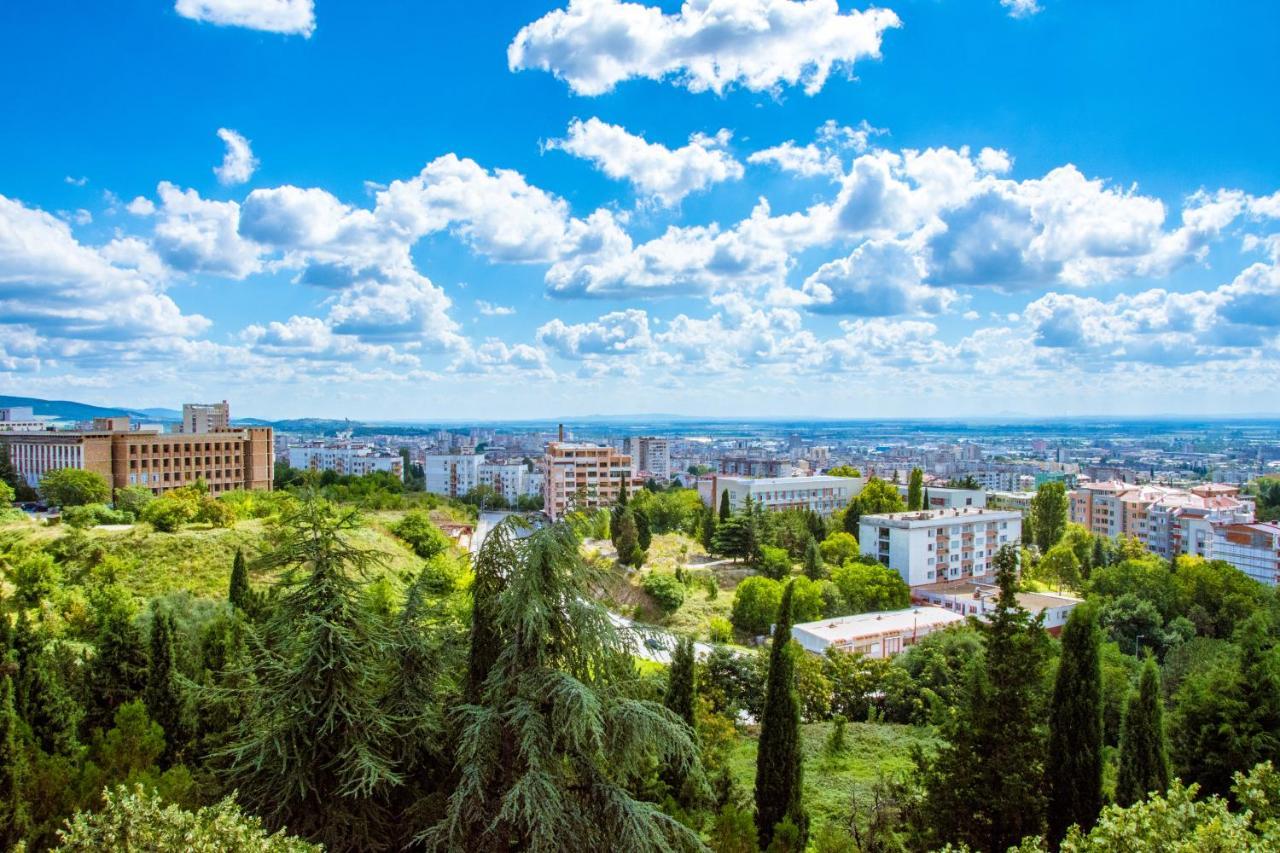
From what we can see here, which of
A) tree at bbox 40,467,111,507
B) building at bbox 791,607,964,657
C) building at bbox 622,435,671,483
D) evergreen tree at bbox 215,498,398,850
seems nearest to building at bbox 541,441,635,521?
tree at bbox 40,467,111,507

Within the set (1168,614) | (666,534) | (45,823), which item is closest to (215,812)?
(45,823)

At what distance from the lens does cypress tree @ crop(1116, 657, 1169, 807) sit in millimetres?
10328

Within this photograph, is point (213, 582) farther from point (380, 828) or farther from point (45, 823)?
point (380, 828)

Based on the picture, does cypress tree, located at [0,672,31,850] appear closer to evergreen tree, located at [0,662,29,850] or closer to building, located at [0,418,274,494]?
evergreen tree, located at [0,662,29,850]

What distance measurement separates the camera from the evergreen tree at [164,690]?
34.8ft

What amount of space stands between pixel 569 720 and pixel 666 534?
36141 millimetres

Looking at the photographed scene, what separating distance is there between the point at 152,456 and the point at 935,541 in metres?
34.6

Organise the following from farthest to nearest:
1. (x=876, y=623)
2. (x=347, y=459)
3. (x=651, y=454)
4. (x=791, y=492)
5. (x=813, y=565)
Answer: (x=651, y=454) < (x=347, y=459) < (x=791, y=492) < (x=813, y=565) < (x=876, y=623)

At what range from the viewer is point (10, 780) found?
7125mm

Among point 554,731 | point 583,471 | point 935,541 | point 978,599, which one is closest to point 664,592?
point 978,599

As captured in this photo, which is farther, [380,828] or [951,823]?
[951,823]

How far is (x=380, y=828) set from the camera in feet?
20.7

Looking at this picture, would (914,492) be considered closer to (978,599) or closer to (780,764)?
(978,599)

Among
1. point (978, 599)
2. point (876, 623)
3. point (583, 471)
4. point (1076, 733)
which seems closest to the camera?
point (1076, 733)
